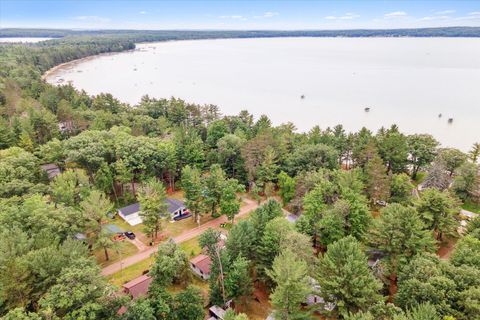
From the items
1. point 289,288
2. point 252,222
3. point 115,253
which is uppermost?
point 289,288

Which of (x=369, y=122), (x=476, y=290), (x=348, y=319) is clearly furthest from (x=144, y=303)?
(x=369, y=122)

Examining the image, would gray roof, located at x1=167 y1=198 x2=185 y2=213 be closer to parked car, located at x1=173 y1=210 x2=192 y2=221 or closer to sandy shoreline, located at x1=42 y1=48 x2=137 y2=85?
parked car, located at x1=173 y1=210 x2=192 y2=221

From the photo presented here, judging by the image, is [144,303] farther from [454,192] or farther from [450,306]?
[454,192]

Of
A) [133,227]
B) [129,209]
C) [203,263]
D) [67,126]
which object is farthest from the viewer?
[67,126]

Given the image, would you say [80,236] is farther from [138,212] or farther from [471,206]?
[471,206]

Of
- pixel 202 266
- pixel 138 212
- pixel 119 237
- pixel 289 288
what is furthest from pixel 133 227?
pixel 289 288

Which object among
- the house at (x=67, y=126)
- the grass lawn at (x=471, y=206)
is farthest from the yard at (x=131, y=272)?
the house at (x=67, y=126)

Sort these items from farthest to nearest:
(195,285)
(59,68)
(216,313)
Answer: (59,68) → (195,285) → (216,313)

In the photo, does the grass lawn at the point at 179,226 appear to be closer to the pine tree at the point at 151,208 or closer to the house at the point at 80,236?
the pine tree at the point at 151,208
